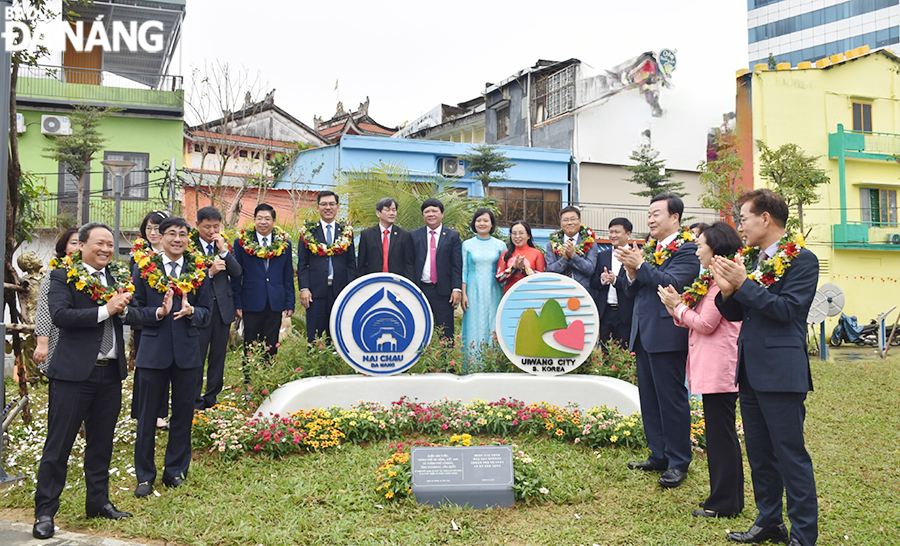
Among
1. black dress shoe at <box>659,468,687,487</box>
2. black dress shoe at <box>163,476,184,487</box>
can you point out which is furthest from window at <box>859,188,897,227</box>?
black dress shoe at <box>163,476,184,487</box>

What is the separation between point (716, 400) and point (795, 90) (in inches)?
874

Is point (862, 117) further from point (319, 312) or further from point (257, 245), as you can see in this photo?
point (257, 245)

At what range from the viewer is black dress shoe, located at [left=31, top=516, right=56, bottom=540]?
13.5 feet

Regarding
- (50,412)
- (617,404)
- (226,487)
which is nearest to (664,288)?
(617,404)

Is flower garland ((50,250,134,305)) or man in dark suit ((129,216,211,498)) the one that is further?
man in dark suit ((129,216,211,498))

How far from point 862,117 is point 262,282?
24080mm

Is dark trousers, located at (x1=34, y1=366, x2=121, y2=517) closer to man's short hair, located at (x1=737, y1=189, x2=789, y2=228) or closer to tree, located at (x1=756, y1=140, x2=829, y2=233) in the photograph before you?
man's short hair, located at (x1=737, y1=189, x2=789, y2=228)

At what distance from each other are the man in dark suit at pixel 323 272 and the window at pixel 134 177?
15.2 metres

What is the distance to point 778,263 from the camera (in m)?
3.81

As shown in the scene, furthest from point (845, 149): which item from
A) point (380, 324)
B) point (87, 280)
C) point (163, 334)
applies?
point (87, 280)

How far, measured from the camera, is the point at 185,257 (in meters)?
5.13

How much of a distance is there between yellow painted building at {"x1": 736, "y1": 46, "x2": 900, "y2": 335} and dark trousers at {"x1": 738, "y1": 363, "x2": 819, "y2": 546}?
2102cm

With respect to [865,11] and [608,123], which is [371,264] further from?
[865,11]

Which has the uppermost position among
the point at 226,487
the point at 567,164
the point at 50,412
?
the point at 567,164
